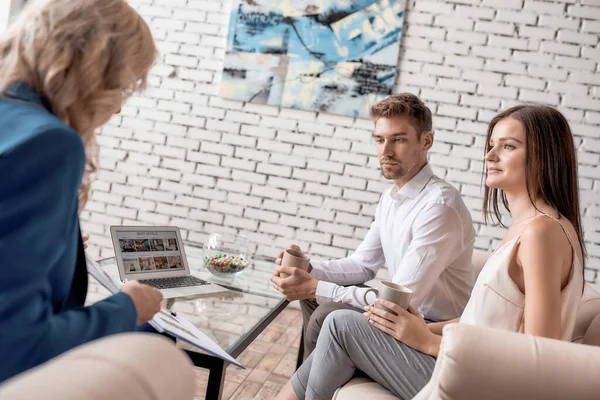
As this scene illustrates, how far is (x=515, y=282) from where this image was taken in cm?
126

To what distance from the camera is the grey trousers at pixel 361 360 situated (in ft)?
4.40

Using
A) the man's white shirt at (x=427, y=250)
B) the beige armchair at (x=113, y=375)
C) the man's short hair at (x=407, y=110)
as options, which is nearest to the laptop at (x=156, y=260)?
the man's white shirt at (x=427, y=250)

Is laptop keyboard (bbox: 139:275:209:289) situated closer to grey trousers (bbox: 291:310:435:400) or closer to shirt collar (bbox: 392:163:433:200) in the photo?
grey trousers (bbox: 291:310:435:400)

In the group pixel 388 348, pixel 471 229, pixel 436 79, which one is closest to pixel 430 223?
pixel 471 229

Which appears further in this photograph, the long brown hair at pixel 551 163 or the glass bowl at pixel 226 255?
the glass bowl at pixel 226 255

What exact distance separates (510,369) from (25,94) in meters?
0.86

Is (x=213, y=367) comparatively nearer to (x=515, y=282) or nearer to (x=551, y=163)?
(x=515, y=282)

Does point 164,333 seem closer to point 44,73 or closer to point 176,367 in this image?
point 44,73

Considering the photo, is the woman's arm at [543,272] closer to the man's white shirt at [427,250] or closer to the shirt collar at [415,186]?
the man's white shirt at [427,250]

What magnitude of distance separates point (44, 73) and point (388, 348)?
3.30ft

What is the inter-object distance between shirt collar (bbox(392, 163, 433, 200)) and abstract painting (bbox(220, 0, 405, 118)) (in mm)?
1414

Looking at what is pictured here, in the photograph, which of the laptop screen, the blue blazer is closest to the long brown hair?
the blue blazer

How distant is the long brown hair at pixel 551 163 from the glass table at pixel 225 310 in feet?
2.68

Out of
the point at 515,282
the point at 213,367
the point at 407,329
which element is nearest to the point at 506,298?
the point at 515,282
